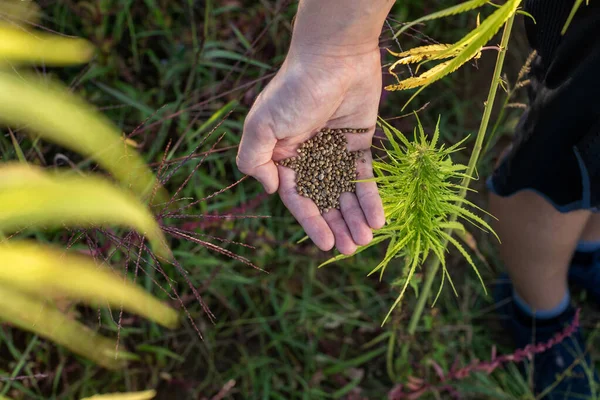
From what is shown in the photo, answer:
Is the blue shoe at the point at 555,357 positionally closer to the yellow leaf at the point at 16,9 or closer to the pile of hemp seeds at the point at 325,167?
the pile of hemp seeds at the point at 325,167

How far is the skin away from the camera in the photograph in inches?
47.0

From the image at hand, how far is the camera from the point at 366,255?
2049mm

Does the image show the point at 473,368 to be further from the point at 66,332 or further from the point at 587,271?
the point at 66,332

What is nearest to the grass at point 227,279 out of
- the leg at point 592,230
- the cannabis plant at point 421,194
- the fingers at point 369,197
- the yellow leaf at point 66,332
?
the yellow leaf at point 66,332

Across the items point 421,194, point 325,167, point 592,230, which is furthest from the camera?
point 592,230

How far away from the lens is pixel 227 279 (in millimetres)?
1931

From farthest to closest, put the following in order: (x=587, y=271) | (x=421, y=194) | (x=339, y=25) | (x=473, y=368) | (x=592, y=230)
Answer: (x=587, y=271) < (x=592, y=230) < (x=473, y=368) < (x=339, y=25) < (x=421, y=194)

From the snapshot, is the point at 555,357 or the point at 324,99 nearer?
the point at 324,99

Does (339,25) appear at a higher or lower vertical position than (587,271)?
higher

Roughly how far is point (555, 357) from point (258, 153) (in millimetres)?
1415

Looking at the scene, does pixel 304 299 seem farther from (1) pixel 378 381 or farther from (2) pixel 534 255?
(2) pixel 534 255

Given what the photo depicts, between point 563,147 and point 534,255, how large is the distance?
1.56 ft

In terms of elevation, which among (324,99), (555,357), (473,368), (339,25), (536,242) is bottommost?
(555,357)

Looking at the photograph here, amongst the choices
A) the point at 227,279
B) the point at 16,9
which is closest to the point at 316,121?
the point at 227,279
